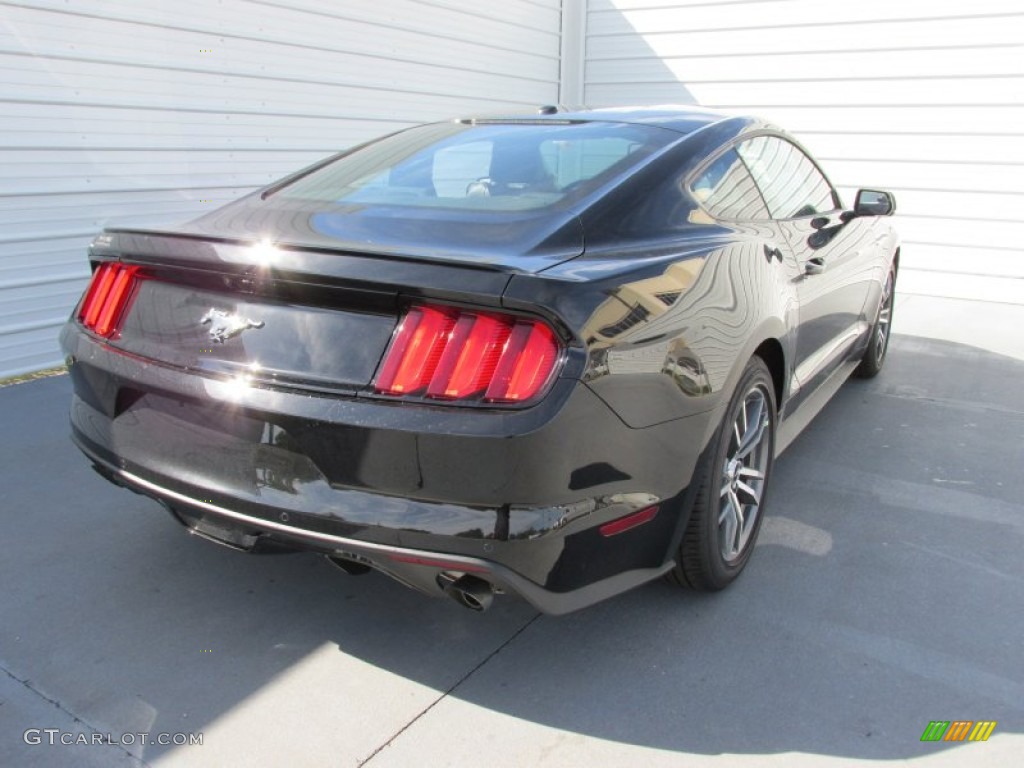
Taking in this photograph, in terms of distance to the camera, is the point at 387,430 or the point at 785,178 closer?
the point at 387,430

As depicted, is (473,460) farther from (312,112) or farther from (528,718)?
(312,112)

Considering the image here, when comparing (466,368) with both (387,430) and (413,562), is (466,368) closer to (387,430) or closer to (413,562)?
(387,430)

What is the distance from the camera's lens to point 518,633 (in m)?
2.43

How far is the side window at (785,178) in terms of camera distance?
3117mm

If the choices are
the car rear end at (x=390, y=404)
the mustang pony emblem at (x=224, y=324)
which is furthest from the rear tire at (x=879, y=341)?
the mustang pony emblem at (x=224, y=324)

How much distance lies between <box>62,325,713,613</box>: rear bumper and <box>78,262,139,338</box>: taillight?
0.23 m

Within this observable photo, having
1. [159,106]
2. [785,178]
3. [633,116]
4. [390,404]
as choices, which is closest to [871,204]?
[785,178]

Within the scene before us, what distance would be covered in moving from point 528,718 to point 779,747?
0.62 metres

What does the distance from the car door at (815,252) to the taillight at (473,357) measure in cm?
157

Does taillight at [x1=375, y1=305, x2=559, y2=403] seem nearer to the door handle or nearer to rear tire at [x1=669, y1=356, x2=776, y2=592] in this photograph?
rear tire at [x1=669, y1=356, x2=776, y2=592]

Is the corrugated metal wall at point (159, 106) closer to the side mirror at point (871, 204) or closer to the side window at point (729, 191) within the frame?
the side mirror at point (871, 204)

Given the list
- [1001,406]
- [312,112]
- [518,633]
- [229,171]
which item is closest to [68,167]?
[229,171]

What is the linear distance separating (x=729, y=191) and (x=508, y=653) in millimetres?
1695

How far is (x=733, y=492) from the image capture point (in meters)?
2.60
